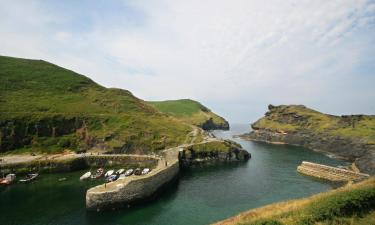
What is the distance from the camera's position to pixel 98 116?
118438 millimetres

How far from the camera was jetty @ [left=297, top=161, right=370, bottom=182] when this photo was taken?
72.6 m

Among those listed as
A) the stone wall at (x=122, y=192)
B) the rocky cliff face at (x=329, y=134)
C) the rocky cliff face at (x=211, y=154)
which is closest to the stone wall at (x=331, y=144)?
the rocky cliff face at (x=329, y=134)

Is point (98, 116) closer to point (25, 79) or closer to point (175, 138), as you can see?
point (175, 138)

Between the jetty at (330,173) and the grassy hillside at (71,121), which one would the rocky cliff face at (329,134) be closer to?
the jetty at (330,173)

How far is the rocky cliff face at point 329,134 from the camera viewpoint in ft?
388

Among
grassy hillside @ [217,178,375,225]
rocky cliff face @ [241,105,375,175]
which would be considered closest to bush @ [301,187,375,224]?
grassy hillside @ [217,178,375,225]

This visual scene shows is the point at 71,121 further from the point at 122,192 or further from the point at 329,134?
the point at 329,134

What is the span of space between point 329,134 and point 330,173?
286 feet

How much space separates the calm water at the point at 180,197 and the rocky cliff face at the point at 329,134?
32302mm

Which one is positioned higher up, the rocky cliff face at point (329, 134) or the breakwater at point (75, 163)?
the rocky cliff face at point (329, 134)

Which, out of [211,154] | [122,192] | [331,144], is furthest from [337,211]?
[331,144]

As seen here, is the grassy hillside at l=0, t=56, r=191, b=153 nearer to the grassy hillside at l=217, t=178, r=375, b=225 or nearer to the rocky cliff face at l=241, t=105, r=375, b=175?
the rocky cliff face at l=241, t=105, r=375, b=175

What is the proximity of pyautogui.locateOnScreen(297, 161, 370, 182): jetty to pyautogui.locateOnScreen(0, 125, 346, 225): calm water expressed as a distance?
13.2ft

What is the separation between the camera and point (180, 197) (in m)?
59.7
